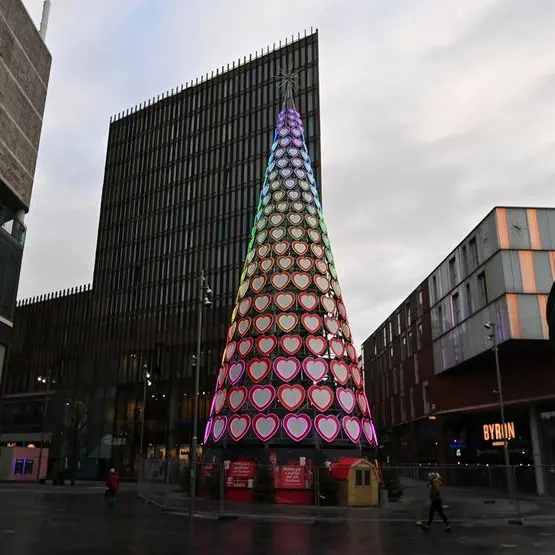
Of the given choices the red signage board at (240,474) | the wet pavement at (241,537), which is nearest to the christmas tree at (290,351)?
the red signage board at (240,474)

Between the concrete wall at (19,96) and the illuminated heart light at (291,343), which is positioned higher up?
the concrete wall at (19,96)

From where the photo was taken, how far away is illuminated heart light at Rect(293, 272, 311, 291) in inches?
1160

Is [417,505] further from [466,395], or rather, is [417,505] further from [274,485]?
[466,395]

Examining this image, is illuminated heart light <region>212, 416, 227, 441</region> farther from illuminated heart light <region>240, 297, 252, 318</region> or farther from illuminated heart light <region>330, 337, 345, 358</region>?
illuminated heart light <region>330, 337, 345, 358</region>

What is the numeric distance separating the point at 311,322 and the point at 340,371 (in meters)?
2.80

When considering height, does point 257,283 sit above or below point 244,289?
above

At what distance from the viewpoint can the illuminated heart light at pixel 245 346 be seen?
93.2ft

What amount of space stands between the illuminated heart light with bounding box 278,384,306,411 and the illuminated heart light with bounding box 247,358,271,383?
107cm

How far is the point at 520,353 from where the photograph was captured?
41094 millimetres

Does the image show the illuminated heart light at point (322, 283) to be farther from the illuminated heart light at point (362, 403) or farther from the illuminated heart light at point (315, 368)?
the illuminated heart light at point (362, 403)

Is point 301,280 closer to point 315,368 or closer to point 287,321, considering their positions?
point 287,321

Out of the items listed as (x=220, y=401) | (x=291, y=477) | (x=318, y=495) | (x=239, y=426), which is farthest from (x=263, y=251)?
(x=318, y=495)

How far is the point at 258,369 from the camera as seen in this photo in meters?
27.7

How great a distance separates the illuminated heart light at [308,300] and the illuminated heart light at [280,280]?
1027 mm
